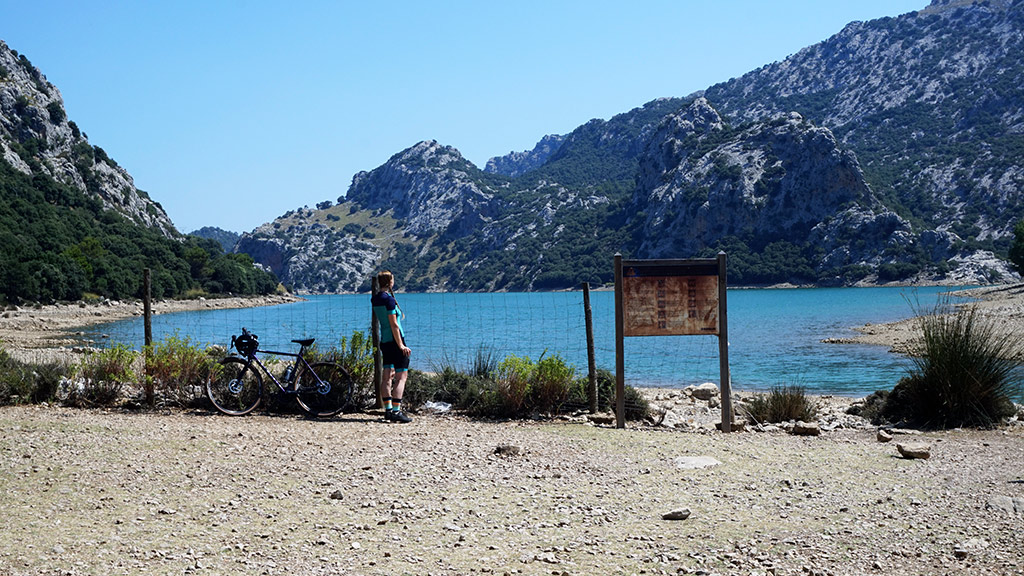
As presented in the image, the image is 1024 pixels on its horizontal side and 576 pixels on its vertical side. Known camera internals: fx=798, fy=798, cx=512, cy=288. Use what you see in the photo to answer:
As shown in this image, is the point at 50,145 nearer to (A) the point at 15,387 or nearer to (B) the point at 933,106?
(A) the point at 15,387

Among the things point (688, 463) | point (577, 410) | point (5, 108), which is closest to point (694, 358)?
point (577, 410)

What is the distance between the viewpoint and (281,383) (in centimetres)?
1059

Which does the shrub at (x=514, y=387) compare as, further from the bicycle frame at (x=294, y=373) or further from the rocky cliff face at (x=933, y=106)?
the rocky cliff face at (x=933, y=106)

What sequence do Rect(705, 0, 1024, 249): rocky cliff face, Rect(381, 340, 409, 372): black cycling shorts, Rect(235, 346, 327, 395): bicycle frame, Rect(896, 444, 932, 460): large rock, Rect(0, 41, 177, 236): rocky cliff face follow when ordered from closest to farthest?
Rect(896, 444, 932, 460): large rock
Rect(381, 340, 409, 372): black cycling shorts
Rect(235, 346, 327, 395): bicycle frame
Rect(0, 41, 177, 236): rocky cliff face
Rect(705, 0, 1024, 249): rocky cliff face

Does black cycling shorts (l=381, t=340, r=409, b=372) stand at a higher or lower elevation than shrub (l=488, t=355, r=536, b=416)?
higher

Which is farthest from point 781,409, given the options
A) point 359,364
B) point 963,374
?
point 359,364

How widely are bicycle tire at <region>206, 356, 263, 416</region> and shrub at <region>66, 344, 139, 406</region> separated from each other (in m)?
1.31

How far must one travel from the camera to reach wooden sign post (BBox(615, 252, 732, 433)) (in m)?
9.84

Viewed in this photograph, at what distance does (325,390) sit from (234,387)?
1.23 meters

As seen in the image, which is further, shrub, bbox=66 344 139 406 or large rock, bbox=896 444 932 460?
shrub, bbox=66 344 139 406

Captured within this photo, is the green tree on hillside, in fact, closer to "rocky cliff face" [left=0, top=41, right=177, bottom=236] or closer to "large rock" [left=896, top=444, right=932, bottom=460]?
"large rock" [left=896, top=444, right=932, bottom=460]

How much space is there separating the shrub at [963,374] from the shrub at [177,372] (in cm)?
949

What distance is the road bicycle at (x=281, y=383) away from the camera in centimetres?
1045

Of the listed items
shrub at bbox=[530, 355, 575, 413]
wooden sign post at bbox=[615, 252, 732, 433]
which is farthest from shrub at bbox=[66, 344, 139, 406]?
wooden sign post at bbox=[615, 252, 732, 433]
